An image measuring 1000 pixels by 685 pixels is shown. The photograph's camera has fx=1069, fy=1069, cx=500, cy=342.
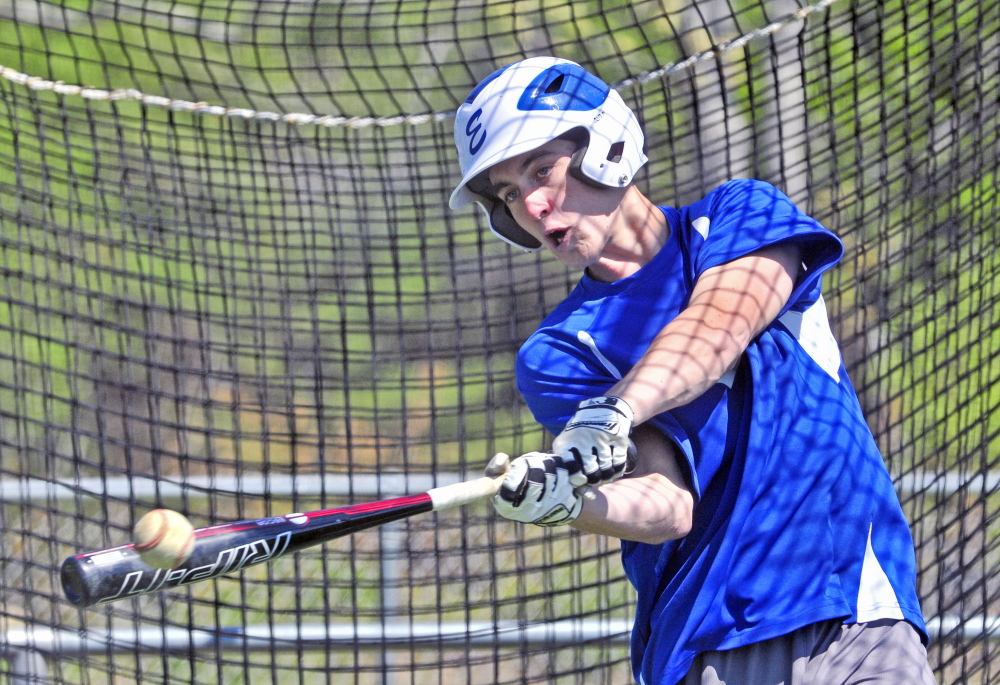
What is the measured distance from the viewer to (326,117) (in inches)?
122

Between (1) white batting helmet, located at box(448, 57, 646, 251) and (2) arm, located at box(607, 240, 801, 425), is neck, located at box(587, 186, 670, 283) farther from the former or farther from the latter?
(2) arm, located at box(607, 240, 801, 425)

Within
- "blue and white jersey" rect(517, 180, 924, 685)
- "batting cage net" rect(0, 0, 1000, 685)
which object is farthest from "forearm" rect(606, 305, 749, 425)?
"batting cage net" rect(0, 0, 1000, 685)

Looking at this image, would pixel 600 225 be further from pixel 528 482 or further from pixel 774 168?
pixel 774 168

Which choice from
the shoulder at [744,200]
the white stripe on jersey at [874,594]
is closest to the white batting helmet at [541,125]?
the shoulder at [744,200]

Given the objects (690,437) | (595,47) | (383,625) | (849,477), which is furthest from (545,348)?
(595,47)

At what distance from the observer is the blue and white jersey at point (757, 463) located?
5.05ft

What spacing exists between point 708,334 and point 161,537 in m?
0.76

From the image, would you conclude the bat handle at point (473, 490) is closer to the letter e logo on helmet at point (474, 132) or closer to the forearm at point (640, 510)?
the forearm at point (640, 510)

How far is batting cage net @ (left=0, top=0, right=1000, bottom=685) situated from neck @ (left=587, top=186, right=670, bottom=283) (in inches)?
45.4

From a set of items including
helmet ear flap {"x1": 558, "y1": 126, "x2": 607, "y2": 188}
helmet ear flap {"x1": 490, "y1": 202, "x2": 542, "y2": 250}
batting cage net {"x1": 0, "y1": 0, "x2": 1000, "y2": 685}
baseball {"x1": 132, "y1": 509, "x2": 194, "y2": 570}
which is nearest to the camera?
baseball {"x1": 132, "y1": 509, "x2": 194, "y2": 570}

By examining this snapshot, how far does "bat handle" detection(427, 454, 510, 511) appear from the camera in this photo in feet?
4.64

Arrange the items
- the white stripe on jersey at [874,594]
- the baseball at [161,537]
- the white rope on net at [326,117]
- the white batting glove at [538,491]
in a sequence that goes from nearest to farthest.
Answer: the baseball at [161,537]
the white batting glove at [538,491]
the white stripe on jersey at [874,594]
the white rope on net at [326,117]

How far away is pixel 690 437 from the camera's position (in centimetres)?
162

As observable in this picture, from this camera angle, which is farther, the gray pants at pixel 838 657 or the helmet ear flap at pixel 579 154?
the helmet ear flap at pixel 579 154
